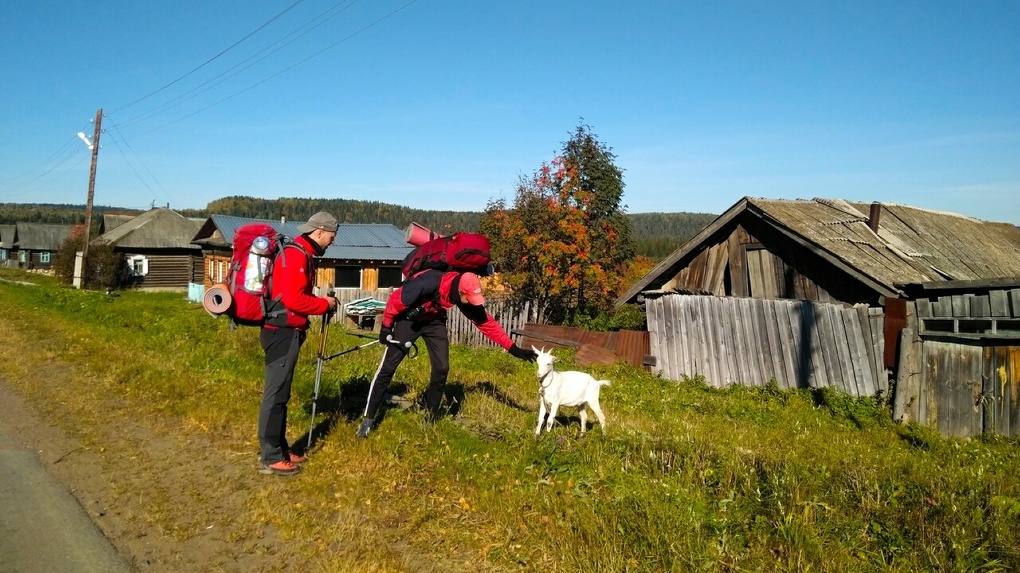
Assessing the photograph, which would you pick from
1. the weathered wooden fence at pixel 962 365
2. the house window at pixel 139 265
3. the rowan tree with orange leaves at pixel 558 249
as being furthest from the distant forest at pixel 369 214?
the weathered wooden fence at pixel 962 365

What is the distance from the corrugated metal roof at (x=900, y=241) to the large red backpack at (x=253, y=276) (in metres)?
10.0

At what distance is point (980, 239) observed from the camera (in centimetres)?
1731

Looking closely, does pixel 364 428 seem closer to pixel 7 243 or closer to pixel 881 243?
pixel 881 243

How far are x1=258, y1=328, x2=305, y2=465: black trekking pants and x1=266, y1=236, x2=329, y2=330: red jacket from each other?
0.32 feet

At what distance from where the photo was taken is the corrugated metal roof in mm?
12063

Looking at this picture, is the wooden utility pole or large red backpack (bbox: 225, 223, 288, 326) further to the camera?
the wooden utility pole

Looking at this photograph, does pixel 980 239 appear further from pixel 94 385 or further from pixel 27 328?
pixel 27 328

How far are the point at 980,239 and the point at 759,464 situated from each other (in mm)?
15907

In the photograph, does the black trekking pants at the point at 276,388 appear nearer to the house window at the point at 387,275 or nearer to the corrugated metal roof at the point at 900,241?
the corrugated metal roof at the point at 900,241

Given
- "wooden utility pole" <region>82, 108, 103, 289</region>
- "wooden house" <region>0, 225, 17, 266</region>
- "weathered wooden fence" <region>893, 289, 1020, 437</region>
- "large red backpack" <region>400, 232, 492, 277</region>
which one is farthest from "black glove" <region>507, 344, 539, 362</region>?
"wooden house" <region>0, 225, 17, 266</region>

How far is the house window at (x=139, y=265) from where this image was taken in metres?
43.0

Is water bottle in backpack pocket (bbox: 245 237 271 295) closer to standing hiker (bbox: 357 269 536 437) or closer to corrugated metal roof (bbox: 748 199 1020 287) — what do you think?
standing hiker (bbox: 357 269 536 437)

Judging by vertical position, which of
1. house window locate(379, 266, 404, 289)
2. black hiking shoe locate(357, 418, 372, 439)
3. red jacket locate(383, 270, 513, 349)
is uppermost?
house window locate(379, 266, 404, 289)

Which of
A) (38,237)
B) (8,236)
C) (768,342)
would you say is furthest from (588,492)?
(8,236)
